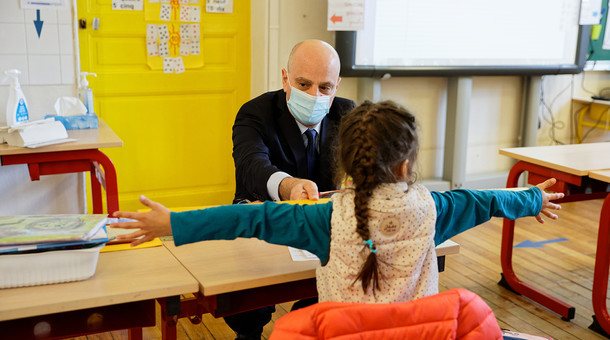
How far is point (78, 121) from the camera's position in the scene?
297 cm

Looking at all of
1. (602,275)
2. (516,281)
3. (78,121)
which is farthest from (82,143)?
(602,275)

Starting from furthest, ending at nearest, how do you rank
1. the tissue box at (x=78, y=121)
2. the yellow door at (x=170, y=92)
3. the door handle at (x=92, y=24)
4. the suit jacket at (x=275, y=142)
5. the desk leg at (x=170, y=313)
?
the yellow door at (x=170, y=92)
the door handle at (x=92, y=24)
the tissue box at (x=78, y=121)
the suit jacket at (x=275, y=142)
the desk leg at (x=170, y=313)

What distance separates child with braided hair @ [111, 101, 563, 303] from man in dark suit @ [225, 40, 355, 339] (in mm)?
708

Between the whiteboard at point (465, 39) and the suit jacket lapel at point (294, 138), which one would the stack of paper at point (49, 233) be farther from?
the whiteboard at point (465, 39)

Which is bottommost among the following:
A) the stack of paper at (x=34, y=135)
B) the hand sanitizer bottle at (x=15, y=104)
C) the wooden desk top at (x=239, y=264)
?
the wooden desk top at (x=239, y=264)

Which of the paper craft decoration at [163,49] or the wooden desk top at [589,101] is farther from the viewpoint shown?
the wooden desk top at [589,101]

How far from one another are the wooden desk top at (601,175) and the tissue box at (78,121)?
7.43 ft

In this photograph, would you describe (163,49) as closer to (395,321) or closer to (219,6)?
(219,6)

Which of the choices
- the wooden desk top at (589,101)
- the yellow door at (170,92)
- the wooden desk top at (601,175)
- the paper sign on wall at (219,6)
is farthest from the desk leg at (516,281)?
the wooden desk top at (589,101)

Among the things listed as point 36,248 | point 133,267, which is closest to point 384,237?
point 133,267

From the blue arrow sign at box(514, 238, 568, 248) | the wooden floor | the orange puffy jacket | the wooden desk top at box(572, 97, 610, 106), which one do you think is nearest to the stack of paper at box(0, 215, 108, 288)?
the orange puffy jacket

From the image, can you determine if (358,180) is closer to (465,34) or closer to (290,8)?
(290,8)

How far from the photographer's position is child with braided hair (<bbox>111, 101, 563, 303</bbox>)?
1209 millimetres

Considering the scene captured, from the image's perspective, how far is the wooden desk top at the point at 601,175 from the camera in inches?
94.7
